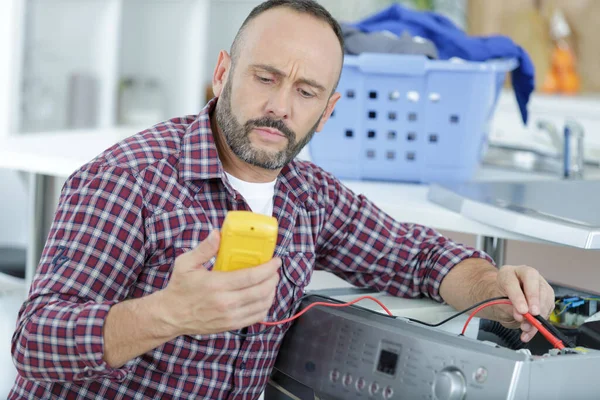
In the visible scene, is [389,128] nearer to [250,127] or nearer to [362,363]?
[250,127]

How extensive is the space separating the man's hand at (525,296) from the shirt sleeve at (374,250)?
187 mm

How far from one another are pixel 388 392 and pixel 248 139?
40cm

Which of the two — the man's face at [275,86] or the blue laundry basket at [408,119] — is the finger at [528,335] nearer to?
the man's face at [275,86]

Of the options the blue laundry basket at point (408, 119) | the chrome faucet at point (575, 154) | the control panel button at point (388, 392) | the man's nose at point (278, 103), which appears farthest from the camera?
the chrome faucet at point (575, 154)

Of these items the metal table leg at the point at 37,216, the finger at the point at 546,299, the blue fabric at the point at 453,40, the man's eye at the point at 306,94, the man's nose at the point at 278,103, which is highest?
the blue fabric at the point at 453,40

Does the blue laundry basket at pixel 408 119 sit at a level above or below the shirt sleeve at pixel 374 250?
above

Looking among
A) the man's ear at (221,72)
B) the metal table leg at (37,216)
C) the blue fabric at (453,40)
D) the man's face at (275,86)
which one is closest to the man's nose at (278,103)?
the man's face at (275,86)

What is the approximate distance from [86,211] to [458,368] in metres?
0.47

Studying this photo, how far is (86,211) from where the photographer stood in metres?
1.02

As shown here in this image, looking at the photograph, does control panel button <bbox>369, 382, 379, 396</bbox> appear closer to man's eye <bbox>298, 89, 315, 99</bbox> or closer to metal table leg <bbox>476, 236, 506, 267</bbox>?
man's eye <bbox>298, 89, 315, 99</bbox>

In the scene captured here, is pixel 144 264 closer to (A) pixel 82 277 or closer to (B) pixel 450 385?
(A) pixel 82 277

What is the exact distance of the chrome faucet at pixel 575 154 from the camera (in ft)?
6.30

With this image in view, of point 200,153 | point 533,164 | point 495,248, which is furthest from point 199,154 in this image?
point 533,164

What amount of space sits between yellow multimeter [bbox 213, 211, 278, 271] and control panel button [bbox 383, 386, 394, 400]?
21cm
